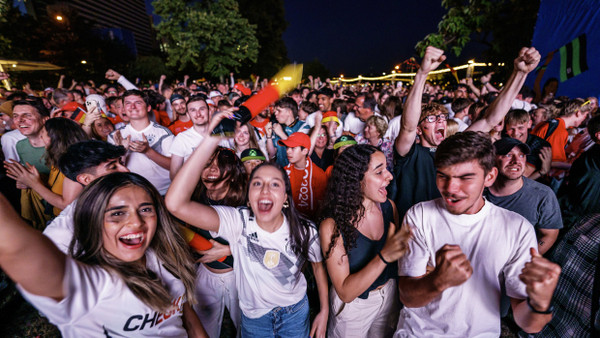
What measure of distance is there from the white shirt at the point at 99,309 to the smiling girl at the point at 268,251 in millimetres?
591

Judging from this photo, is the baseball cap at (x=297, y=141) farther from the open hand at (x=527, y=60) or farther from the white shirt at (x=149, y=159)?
the open hand at (x=527, y=60)

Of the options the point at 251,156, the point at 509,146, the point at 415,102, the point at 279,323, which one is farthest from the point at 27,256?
the point at 509,146

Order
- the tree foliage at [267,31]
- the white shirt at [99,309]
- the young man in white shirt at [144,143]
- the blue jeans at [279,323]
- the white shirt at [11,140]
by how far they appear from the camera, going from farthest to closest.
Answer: the tree foliage at [267,31], the white shirt at [11,140], the young man in white shirt at [144,143], the blue jeans at [279,323], the white shirt at [99,309]

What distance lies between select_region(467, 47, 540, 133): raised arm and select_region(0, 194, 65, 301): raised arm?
3609 mm

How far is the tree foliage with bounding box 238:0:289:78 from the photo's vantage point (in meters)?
30.3

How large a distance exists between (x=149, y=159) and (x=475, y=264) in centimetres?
404

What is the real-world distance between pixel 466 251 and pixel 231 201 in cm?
214

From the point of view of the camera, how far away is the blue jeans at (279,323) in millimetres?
2110

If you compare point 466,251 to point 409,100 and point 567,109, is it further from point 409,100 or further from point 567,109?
point 567,109

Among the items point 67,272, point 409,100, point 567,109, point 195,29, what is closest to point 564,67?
point 567,109

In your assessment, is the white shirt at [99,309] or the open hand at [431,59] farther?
the open hand at [431,59]

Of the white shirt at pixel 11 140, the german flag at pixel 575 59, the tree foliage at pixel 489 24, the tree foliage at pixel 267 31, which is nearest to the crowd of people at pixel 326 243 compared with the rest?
the white shirt at pixel 11 140

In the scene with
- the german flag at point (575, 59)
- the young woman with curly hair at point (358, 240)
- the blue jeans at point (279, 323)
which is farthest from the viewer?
the german flag at point (575, 59)

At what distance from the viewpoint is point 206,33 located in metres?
22.9
